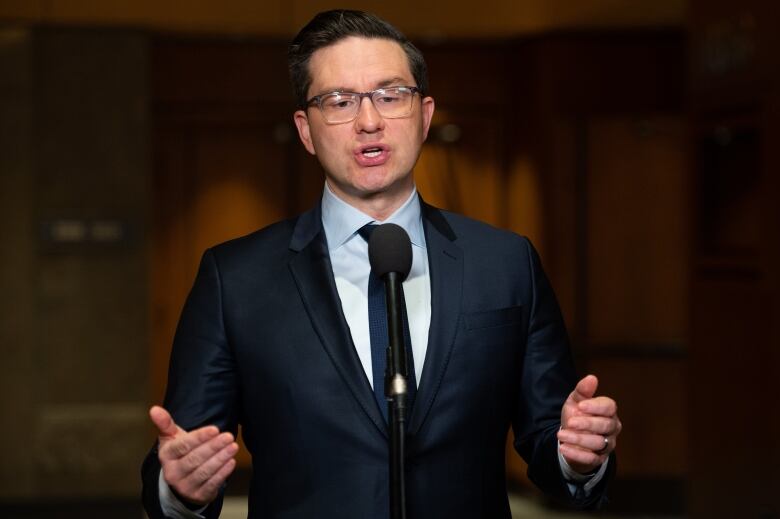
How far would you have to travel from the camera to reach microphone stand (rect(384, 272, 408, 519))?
1458 millimetres

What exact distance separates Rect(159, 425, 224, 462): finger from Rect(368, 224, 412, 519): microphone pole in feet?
0.78

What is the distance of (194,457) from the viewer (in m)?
1.57

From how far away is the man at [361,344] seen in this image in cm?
175

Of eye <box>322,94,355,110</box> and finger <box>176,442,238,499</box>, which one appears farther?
Answer: eye <box>322,94,355,110</box>

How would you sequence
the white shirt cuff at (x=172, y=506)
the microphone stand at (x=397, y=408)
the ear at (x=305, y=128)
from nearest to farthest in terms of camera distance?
the microphone stand at (x=397, y=408)
the white shirt cuff at (x=172, y=506)
the ear at (x=305, y=128)

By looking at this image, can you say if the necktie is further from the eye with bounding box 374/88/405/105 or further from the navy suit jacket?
the eye with bounding box 374/88/405/105

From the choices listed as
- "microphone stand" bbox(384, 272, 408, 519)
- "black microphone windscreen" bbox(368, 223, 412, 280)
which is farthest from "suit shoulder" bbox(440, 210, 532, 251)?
"microphone stand" bbox(384, 272, 408, 519)

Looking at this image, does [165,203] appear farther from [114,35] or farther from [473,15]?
[473,15]

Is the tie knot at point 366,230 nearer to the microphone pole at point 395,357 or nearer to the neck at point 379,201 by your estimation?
the neck at point 379,201

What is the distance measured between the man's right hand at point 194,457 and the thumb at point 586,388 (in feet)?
1.51

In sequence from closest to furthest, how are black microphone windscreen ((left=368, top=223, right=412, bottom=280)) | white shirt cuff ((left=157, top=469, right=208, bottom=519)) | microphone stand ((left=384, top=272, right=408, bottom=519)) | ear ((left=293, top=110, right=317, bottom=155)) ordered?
1. microphone stand ((left=384, top=272, right=408, bottom=519))
2. black microphone windscreen ((left=368, top=223, right=412, bottom=280))
3. white shirt cuff ((left=157, top=469, right=208, bottom=519))
4. ear ((left=293, top=110, right=317, bottom=155))

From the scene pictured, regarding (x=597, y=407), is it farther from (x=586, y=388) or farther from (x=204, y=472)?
(x=204, y=472)

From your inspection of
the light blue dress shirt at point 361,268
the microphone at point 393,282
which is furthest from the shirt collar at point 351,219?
the microphone at point 393,282

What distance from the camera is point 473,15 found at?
6.77 metres
